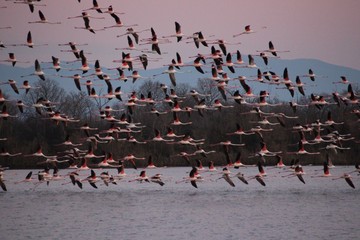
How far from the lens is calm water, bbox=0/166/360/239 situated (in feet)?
128

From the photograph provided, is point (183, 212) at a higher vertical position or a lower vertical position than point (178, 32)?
lower

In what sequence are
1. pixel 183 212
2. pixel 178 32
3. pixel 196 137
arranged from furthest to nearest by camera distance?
pixel 196 137 → pixel 183 212 → pixel 178 32

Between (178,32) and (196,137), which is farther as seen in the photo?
(196,137)

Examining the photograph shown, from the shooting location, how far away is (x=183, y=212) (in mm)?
46250

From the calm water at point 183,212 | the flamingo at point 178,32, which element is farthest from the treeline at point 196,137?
the flamingo at point 178,32

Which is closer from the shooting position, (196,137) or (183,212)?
(183,212)

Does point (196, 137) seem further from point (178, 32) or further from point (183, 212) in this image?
point (178, 32)

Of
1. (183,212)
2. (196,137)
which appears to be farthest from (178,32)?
(196,137)

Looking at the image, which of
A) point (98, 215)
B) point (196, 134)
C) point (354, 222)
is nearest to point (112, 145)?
point (196, 134)

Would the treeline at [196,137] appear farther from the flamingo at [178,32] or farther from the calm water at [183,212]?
the flamingo at [178,32]

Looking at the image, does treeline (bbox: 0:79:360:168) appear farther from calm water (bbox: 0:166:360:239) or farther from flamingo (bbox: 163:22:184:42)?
flamingo (bbox: 163:22:184:42)

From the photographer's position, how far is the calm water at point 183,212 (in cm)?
3909

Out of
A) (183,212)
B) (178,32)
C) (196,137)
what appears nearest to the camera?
(178,32)

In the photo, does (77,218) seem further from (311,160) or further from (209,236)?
(311,160)
